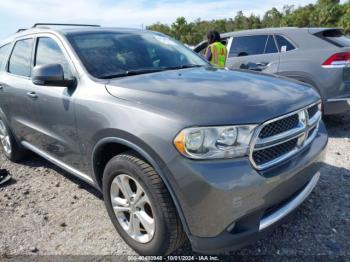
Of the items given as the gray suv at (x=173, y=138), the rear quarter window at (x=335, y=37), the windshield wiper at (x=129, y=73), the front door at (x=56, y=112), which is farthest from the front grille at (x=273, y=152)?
the rear quarter window at (x=335, y=37)

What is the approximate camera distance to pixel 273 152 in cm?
222

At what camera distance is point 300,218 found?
9.69 ft

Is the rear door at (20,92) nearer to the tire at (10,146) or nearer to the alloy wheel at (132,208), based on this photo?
the tire at (10,146)

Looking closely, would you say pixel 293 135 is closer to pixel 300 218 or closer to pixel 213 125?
pixel 213 125

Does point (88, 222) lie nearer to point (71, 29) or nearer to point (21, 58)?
point (71, 29)

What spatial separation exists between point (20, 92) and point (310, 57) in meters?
4.33

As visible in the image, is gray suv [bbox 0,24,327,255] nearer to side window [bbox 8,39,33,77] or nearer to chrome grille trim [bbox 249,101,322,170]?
chrome grille trim [bbox 249,101,322,170]

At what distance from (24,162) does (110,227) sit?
238 cm

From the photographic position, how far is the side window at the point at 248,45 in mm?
6152

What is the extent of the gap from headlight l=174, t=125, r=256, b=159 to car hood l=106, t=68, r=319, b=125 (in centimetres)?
5

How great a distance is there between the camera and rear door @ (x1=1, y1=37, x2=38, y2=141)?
12.1 ft

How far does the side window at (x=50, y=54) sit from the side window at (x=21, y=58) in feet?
0.69

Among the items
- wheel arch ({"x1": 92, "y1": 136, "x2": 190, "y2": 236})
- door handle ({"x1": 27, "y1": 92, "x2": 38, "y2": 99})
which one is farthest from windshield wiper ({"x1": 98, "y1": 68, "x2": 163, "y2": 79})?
door handle ({"x1": 27, "y1": 92, "x2": 38, "y2": 99})

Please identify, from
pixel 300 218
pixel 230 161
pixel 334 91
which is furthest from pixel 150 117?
pixel 334 91
